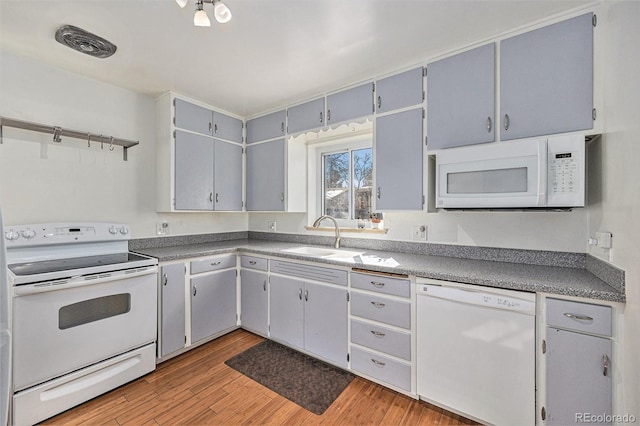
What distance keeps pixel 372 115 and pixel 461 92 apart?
69 cm

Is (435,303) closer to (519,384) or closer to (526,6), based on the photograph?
(519,384)

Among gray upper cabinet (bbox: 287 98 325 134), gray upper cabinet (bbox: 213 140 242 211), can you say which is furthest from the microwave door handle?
gray upper cabinet (bbox: 213 140 242 211)

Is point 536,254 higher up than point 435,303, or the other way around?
point 536,254

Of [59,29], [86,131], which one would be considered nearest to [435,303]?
[59,29]

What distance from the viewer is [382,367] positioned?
2.00 m

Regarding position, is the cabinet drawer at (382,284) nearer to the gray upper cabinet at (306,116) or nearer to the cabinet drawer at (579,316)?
the cabinet drawer at (579,316)

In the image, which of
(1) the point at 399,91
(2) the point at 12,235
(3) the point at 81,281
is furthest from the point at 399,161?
(2) the point at 12,235

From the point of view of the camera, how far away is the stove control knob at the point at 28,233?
2.02 metres

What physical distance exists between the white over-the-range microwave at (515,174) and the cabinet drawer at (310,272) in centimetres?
93

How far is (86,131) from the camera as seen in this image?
2432mm

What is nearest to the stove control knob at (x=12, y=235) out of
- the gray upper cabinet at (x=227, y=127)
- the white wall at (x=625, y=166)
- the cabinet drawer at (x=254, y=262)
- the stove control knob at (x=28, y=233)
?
the stove control knob at (x=28, y=233)

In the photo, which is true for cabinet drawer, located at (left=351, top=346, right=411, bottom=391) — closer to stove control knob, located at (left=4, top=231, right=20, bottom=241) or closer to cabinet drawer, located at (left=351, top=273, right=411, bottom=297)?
cabinet drawer, located at (left=351, top=273, right=411, bottom=297)

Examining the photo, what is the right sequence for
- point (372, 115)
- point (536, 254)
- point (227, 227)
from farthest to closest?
1. point (227, 227)
2. point (372, 115)
3. point (536, 254)

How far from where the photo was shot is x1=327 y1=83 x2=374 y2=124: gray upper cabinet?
7.95 feet
